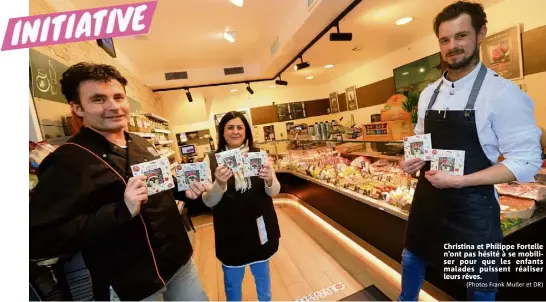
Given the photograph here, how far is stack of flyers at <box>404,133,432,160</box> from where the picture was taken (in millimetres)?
1425

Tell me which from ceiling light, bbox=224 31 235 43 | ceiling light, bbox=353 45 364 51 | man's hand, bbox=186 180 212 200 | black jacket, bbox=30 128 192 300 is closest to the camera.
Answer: black jacket, bbox=30 128 192 300

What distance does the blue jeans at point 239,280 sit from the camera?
1.82 meters

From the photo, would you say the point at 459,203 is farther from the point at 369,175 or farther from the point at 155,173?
the point at 369,175

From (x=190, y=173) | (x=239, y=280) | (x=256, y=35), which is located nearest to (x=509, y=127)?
(x=190, y=173)

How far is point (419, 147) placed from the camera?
4.77ft

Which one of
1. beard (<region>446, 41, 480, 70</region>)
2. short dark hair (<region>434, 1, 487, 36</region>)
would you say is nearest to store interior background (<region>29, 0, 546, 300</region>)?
beard (<region>446, 41, 480, 70</region>)

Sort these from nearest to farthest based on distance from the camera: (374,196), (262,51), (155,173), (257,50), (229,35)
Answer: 1. (155,173)
2. (374,196)
3. (229,35)
4. (257,50)
5. (262,51)

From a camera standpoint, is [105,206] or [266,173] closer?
[105,206]

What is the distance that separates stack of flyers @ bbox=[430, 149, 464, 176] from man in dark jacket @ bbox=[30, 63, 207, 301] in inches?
58.9

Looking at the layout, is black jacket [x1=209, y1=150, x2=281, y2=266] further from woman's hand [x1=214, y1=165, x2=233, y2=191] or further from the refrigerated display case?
the refrigerated display case

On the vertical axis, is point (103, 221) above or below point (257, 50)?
below

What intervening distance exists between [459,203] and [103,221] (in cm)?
174

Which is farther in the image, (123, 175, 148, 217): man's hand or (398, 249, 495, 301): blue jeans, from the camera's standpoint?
(398, 249, 495, 301): blue jeans

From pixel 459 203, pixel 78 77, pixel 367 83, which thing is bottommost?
pixel 459 203
